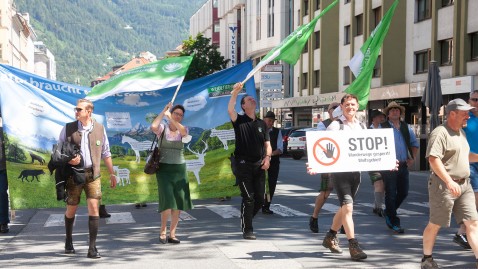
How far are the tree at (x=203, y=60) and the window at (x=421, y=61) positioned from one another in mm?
36954

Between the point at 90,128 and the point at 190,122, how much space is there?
18.0 ft

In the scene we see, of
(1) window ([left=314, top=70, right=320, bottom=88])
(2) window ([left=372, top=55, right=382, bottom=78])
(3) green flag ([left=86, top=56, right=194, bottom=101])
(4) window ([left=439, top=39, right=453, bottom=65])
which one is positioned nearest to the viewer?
(3) green flag ([left=86, top=56, right=194, bottom=101])

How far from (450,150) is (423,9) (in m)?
29.7

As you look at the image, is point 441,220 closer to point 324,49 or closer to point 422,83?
point 422,83

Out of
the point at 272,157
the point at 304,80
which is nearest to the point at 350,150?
the point at 272,157

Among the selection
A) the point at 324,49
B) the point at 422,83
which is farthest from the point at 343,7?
the point at 422,83

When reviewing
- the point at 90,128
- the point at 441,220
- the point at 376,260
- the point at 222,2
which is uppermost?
the point at 222,2

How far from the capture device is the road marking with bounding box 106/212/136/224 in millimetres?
11859

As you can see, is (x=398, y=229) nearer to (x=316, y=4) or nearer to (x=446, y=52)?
(x=446, y=52)

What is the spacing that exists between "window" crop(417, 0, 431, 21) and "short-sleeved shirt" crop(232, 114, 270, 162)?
27.2 metres

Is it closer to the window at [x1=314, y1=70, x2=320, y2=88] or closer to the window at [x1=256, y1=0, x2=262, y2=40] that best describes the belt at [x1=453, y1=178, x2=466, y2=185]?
the window at [x1=314, y1=70, x2=320, y2=88]

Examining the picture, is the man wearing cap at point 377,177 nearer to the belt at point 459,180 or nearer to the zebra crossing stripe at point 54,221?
the belt at point 459,180

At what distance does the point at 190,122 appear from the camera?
1372 cm

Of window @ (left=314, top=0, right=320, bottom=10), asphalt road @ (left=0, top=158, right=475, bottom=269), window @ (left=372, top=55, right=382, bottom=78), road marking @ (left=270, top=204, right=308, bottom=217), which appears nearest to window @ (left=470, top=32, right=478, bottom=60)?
window @ (left=372, top=55, right=382, bottom=78)
